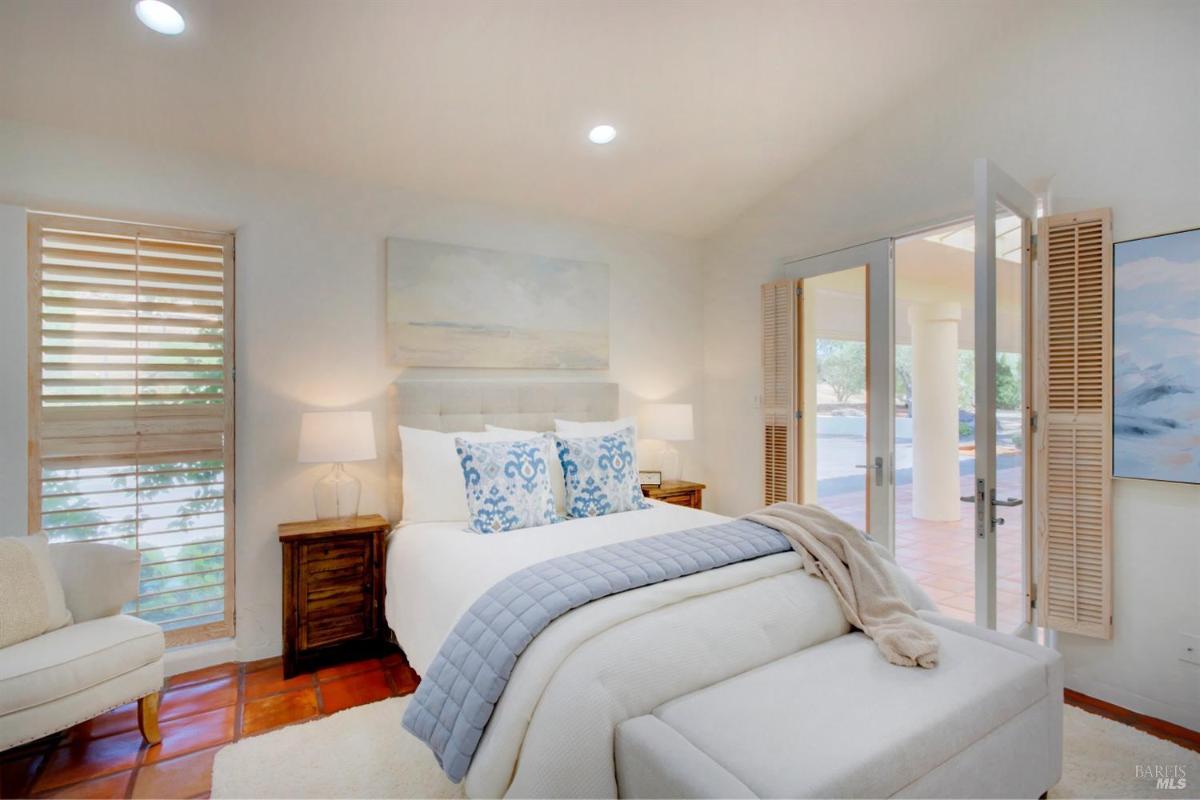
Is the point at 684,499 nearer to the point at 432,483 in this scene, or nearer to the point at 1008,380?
the point at 432,483

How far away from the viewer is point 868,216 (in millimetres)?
3387

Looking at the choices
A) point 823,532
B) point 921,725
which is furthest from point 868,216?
point 921,725

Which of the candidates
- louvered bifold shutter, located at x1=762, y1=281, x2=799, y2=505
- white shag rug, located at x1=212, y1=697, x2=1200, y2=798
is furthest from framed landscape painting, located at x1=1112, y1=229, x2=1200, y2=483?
louvered bifold shutter, located at x1=762, y1=281, x2=799, y2=505

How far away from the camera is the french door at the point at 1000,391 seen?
2.05 m

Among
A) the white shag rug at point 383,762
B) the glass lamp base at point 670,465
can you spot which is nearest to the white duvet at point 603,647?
the white shag rug at point 383,762

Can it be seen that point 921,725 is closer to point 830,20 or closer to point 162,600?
point 830,20

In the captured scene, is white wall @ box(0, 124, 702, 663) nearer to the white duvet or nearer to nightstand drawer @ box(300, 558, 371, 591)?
nightstand drawer @ box(300, 558, 371, 591)

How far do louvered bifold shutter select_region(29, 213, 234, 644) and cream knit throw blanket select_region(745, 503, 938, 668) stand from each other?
2732 millimetres

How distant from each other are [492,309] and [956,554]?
3729 mm

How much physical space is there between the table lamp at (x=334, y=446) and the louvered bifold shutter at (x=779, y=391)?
8.25ft

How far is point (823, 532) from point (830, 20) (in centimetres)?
224

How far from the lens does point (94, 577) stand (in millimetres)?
2242

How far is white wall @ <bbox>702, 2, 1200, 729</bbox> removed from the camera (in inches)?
91.0

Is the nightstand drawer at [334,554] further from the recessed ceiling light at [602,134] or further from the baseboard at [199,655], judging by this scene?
the recessed ceiling light at [602,134]
